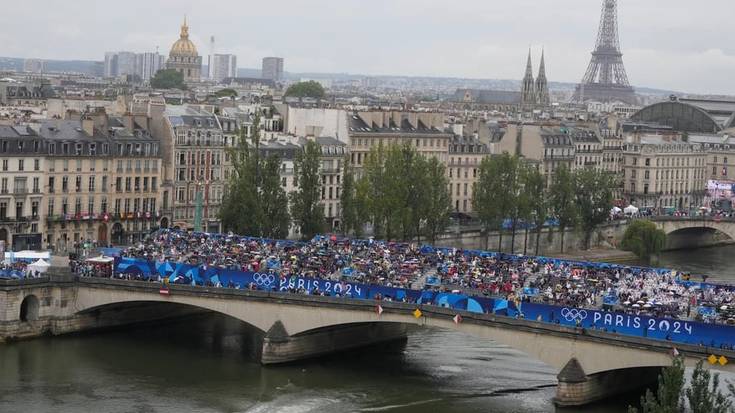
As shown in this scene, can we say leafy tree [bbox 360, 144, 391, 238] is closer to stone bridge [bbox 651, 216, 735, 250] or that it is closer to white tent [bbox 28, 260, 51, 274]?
white tent [bbox 28, 260, 51, 274]

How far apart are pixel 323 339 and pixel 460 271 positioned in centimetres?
715

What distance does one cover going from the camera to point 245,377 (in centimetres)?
6159

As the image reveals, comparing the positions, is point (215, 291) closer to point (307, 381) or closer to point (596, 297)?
point (307, 381)

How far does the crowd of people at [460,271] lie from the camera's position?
61969 millimetres

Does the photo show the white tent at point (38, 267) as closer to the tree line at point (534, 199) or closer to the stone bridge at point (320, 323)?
the stone bridge at point (320, 323)

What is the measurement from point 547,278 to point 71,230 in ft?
105

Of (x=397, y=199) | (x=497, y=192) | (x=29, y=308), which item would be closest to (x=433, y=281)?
(x=29, y=308)

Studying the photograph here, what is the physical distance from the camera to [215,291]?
65.6m

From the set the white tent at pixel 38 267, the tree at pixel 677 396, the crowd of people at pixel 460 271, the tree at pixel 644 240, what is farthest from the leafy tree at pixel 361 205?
the tree at pixel 677 396

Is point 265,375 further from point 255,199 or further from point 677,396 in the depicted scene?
point 255,199

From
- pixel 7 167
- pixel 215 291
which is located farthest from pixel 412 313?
pixel 7 167

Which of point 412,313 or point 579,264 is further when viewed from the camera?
point 579,264

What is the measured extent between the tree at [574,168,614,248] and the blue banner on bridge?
4529 cm

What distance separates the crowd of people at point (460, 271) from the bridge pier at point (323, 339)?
2372 millimetres
